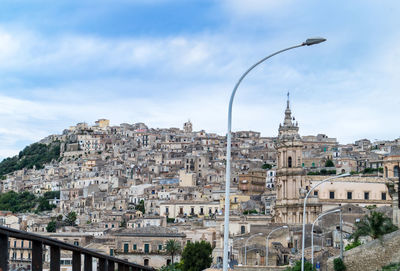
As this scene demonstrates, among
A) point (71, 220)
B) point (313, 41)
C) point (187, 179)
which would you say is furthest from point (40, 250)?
point (187, 179)

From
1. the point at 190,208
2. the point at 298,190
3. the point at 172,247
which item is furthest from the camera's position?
the point at 190,208

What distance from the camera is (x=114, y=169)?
138 meters

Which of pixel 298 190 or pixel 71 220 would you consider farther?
pixel 71 220

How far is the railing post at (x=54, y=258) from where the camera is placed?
24.4 feet

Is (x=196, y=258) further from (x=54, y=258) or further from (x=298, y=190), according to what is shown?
(x=54, y=258)

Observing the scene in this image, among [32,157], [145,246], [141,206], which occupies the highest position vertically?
[32,157]

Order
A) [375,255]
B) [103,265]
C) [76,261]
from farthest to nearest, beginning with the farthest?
[375,255] → [103,265] → [76,261]

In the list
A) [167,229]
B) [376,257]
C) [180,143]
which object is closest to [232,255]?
[167,229]

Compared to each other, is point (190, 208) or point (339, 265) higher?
point (190, 208)

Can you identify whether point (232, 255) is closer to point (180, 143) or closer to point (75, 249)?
point (75, 249)

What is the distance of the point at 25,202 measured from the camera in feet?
440

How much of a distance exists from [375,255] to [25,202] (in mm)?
109183

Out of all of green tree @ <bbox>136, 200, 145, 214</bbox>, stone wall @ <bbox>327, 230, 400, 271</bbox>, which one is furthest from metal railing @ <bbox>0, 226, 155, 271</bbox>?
green tree @ <bbox>136, 200, 145, 214</bbox>

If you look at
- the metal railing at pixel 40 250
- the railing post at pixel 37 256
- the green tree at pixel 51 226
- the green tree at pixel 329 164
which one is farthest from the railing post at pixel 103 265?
the green tree at pixel 329 164
